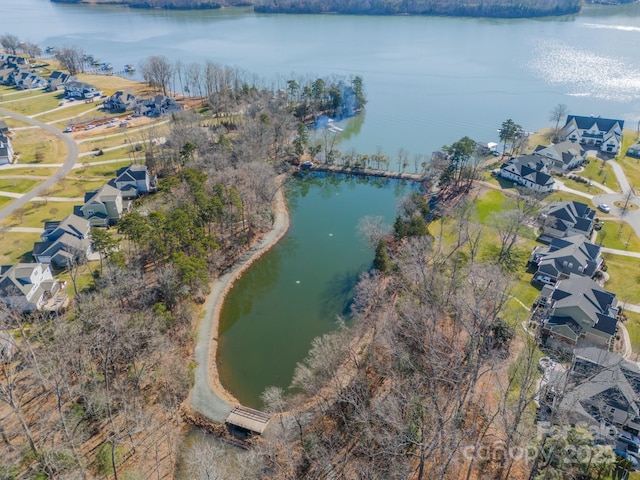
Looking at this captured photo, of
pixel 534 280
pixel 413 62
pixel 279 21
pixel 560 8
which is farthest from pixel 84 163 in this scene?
pixel 560 8

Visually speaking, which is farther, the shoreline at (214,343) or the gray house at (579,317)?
the gray house at (579,317)

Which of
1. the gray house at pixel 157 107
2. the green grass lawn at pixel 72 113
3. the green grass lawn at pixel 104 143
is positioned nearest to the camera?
the green grass lawn at pixel 104 143

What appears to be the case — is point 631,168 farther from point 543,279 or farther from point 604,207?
point 543,279

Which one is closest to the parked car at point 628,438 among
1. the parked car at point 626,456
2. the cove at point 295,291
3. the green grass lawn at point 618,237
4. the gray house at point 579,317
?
the parked car at point 626,456

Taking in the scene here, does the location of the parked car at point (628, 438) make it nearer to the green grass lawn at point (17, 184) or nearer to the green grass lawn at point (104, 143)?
the green grass lawn at point (17, 184)

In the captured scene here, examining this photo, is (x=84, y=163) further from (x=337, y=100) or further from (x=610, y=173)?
(x=610, y=173)

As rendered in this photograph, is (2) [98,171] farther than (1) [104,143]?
No

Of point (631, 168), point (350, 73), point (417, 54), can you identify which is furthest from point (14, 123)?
point (631, 168)
